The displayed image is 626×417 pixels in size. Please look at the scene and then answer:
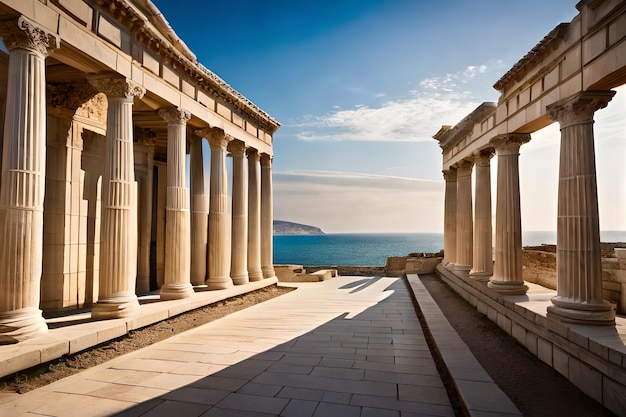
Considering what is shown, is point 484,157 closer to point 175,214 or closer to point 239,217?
point 239,217

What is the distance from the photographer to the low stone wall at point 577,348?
6820mm

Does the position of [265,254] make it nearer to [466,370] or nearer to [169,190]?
[169,190]

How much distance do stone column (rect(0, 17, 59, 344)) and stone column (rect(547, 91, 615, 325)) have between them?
1256 centimetres

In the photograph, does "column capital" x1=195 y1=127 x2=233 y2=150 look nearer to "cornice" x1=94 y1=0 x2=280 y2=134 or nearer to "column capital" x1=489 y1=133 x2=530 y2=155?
"cornice" x1=94 y1=0 x2=280 y2=134

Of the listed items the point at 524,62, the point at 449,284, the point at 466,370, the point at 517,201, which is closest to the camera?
the point at 466,370

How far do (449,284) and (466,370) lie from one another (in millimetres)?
15250

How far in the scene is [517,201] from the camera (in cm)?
1426

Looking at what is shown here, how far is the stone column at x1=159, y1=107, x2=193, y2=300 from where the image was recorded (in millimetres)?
15055

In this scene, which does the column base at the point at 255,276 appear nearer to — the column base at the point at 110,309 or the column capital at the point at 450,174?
the column base at the point at 110,309

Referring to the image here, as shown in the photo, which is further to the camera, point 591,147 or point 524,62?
point 524,62

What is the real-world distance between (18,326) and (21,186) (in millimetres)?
3143

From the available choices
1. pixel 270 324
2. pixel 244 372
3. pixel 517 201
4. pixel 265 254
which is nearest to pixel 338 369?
pixel 244 372

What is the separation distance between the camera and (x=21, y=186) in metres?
8.86

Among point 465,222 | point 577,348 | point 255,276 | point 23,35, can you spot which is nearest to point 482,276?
point 465,222
